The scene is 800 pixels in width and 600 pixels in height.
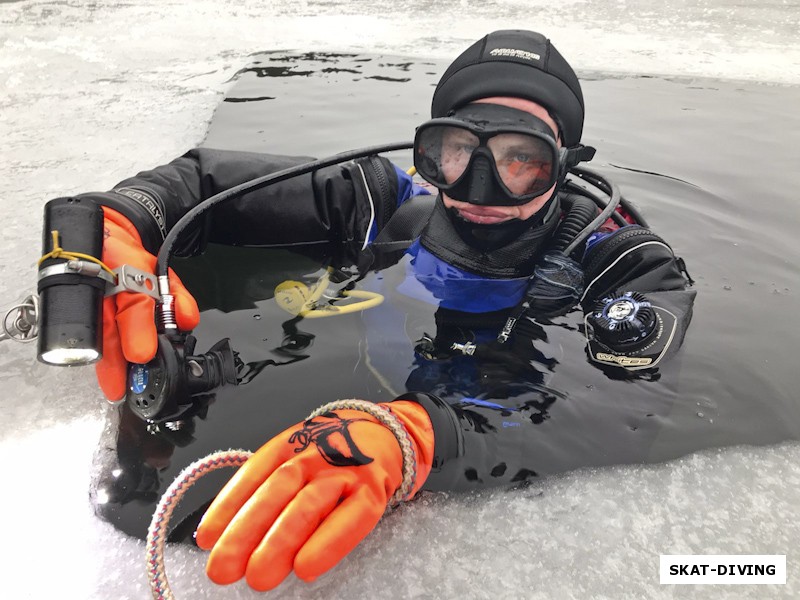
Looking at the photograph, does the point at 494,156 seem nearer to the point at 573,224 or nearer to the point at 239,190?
the point at 573,224

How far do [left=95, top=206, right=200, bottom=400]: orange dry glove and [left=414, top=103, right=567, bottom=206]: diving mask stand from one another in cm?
91

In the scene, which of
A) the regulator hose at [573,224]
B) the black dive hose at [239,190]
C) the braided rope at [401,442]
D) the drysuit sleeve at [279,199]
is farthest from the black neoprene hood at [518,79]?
the braided rope at [401,442]

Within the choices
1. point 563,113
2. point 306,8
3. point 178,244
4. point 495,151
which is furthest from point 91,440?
point 306,8

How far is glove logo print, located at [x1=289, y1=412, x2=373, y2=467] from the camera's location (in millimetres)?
1147

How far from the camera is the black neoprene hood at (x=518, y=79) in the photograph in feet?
5.91

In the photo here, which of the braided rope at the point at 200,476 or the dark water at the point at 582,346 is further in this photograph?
the dark water at the point at 582,346

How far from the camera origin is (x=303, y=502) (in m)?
1.07

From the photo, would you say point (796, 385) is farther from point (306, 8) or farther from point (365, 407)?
point (306, 8)

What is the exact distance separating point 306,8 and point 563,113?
673 centimetres

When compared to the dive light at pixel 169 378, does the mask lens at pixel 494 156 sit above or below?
above

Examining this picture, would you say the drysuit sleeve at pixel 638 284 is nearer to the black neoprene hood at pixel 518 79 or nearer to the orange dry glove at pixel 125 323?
the black neoprene hood at pixel 518 79

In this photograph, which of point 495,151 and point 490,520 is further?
point 495,151

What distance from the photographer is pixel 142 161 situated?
3305mm

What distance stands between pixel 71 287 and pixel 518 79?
1.41 m
